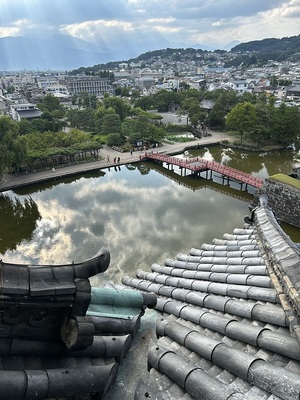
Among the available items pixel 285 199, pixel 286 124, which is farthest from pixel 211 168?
pixel 286 124

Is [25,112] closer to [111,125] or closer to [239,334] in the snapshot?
[111,125]

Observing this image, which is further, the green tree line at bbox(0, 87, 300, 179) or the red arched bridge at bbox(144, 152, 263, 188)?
the green tree line at bbox(0, 87, 300, 179)

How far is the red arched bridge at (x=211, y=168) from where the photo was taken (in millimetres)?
33494

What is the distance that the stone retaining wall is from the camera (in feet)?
86.9

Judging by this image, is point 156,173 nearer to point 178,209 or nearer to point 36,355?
point 178,209

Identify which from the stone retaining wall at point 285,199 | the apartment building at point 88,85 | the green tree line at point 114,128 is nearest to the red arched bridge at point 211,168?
the stone retaining wall at point 285,199

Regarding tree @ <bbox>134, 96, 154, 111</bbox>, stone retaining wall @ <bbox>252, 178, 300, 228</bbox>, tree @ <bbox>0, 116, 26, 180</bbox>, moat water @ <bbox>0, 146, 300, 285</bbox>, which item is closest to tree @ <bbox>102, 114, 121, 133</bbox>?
moat water @ <bbox>0, 146, 300, 285</bbox>

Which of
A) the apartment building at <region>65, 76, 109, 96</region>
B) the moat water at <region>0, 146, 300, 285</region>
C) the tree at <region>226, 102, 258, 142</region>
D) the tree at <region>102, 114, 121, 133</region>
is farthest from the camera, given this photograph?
the apartment building at <region>65, 76, 109, 96</region>

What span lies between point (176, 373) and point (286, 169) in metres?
42.5

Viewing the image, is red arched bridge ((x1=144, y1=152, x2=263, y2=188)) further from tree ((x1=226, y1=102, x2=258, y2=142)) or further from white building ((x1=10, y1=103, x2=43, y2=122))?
white building ((x1=10, y1=103, x2=43, y2=122))

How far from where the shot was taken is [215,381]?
13.0ft

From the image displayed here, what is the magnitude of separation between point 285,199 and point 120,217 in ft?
47.9

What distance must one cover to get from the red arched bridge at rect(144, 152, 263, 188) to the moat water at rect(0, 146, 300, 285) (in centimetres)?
130

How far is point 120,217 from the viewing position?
27.7 metres
